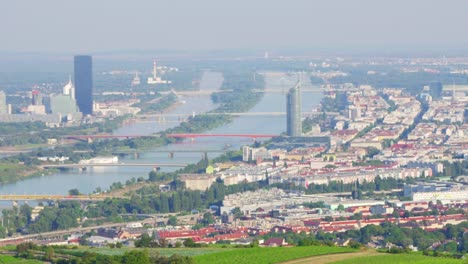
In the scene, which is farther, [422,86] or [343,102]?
[422,86]

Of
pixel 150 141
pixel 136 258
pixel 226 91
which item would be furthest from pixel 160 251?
pixel 226 91

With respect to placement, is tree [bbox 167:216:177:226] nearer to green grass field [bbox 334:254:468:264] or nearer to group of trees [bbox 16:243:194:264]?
group of trees [bbox 16:243:194:264]

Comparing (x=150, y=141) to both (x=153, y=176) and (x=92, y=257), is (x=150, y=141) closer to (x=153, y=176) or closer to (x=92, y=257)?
(x=153, y=176)

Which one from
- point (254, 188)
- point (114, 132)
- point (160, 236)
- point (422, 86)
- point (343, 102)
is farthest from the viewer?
point (422, 86)

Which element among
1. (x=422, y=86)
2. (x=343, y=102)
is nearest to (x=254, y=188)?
(x=343, y=102)

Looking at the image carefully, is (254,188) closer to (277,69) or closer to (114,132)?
(114,132)

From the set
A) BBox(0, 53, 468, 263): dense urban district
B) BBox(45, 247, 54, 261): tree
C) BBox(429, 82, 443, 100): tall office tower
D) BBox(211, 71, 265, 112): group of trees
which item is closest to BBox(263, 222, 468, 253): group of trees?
BBox(0, 53, 468, 263): dense urban district
